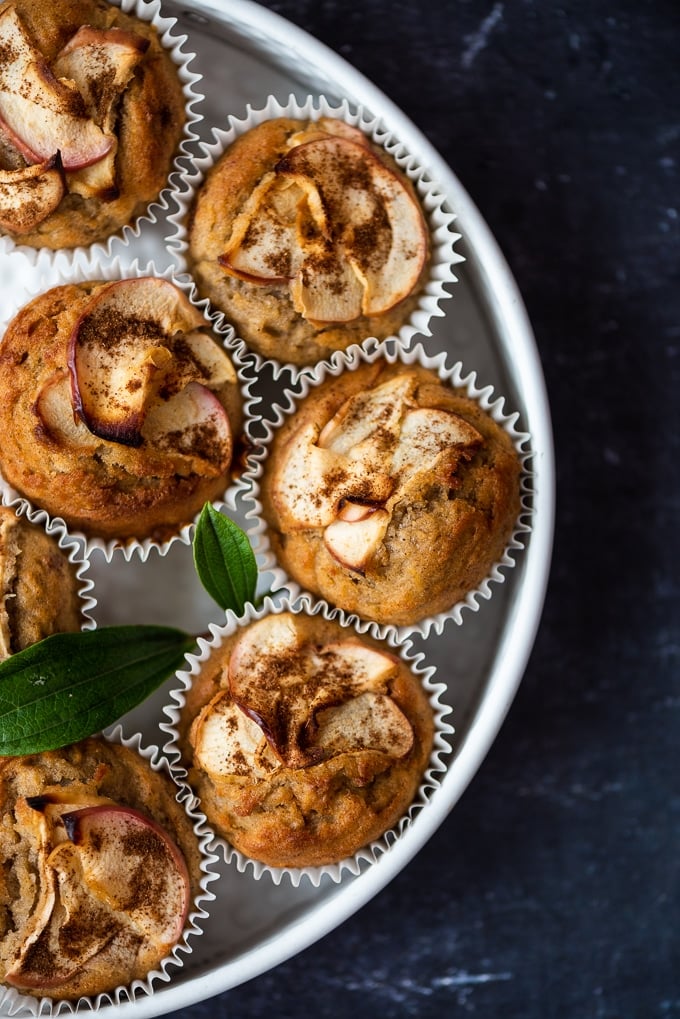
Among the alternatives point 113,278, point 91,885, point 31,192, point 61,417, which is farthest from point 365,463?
point 91,885

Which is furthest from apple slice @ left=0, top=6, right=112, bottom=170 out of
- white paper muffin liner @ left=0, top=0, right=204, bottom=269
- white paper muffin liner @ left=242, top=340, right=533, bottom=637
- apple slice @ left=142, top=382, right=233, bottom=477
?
white paper muffin liner @ left=242, top=340, right=533, bottom=637

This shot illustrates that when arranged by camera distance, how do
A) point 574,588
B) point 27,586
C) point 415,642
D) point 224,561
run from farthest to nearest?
1. point 574,588
2. point 415,642
3. point 224,561
4. point 27,586

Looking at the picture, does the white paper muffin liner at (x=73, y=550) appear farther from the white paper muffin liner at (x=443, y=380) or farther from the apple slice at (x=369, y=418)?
the apple slice at (x=369, y=418)

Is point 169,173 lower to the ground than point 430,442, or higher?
higher

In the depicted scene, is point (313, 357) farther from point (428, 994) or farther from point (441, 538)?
point (428, 994)

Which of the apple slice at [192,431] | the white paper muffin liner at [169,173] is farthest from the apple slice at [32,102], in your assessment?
the apple slice at [192,431]

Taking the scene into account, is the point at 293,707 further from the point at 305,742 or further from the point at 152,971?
the point at 152,971

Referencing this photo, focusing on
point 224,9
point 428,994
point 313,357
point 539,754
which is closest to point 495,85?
point 224,9

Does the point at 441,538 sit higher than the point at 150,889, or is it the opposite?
the point at 441,538

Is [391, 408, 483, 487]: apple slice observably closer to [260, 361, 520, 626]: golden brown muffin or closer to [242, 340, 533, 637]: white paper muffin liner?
[260, 361, 520, 626]: golden brown muffin
